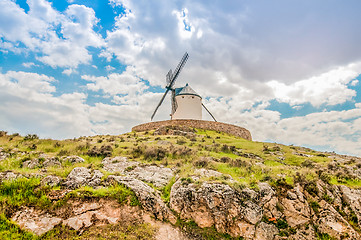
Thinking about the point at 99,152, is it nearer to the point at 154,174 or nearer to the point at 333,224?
the point at 154,174

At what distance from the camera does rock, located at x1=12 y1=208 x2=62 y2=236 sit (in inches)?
335

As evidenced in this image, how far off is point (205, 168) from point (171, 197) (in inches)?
164

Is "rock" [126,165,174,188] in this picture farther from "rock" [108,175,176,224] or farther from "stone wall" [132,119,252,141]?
"stone wall" [132,119,252,141]

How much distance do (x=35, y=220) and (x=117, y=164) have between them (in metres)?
7.66

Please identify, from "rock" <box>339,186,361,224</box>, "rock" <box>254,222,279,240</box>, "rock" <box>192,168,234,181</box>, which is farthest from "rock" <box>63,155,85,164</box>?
"rock" <box>339,186,361,224</box>

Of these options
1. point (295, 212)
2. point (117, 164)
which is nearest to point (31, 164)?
point (117, 164)

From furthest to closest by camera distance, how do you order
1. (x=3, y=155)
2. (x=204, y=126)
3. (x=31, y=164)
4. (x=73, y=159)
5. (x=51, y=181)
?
(x=204, y=126) → (x=3, y=155) → (x=73, y=159) → (x=31, y=164) → (x=51, y=181)

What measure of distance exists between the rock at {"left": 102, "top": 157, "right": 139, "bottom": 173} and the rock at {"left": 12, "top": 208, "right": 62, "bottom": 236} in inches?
245

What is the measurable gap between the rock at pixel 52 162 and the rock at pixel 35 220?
252 inches

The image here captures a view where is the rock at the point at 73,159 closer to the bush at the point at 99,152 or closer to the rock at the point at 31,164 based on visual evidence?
the rock at the point at 31,164

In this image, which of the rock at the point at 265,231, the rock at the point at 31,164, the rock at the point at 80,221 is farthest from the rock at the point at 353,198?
the rock at the point at 31,164

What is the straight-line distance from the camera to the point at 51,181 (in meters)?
11.4

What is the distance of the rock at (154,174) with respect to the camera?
1381 cm

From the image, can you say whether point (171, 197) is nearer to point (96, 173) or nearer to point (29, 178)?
point (96, 173)
